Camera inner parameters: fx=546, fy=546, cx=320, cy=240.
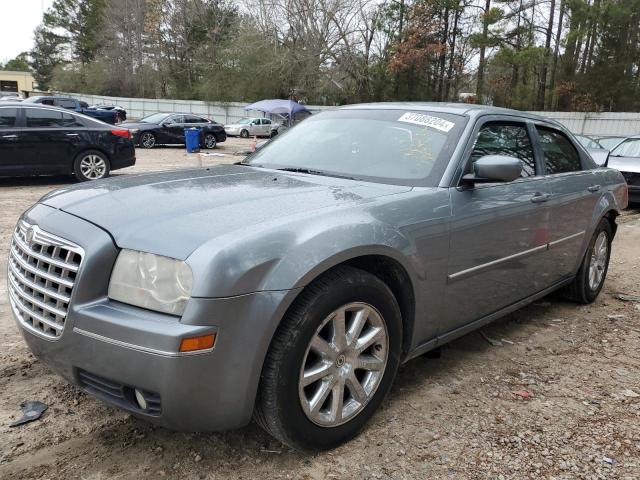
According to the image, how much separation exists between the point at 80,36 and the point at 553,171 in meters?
73.5

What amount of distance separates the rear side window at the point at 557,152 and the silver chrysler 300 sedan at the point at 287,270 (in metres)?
0.55

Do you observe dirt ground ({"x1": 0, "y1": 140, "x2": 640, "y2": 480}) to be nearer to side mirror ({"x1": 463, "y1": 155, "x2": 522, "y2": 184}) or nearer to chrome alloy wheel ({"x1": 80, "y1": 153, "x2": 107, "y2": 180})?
side mirror ({"x1": 463, "y1": 155, "x2": 522, "y2": 184})

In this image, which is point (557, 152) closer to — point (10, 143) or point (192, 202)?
point (192, 202)

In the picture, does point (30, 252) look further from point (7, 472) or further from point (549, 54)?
point (549, 54)

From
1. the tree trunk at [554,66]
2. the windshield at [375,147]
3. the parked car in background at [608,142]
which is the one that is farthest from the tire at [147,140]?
the tree trunk at [554,66]

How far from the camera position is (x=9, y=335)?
3689 millimetres

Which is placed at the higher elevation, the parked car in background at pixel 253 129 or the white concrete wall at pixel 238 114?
the white concrete wall at pixel 238 114

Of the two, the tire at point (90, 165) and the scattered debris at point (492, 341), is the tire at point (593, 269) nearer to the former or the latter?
the scattered debris at point (492, 341)

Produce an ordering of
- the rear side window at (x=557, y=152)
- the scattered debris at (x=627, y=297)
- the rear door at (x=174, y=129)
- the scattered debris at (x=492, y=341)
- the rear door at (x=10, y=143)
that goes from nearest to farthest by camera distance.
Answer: the scattered debris at (x=492, y=341)
the rear side window at (x=557, y=152)
the scattered debris at (x=627, y=297)
the rear door at (x=10, y=143)
the rear door at (x=174, y=129)

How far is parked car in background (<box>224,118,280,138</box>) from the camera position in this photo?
33.5m

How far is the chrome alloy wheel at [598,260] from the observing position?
482 centimetres

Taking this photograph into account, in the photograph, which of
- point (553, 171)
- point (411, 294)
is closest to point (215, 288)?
point (411, 294)

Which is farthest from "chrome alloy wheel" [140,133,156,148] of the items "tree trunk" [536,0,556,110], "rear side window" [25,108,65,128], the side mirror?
→ "tree trunk" [536,0,556,110]

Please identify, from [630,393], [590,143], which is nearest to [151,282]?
[630,393]
